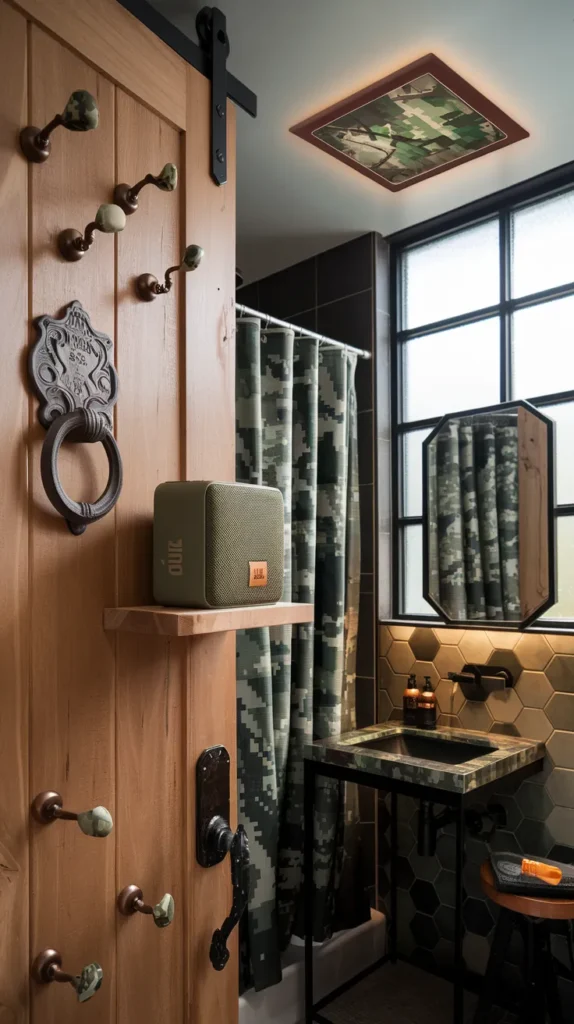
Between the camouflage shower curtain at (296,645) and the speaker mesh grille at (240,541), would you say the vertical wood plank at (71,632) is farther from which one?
the camouflage shower curtain at (296,645)

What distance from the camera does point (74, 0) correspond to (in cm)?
108

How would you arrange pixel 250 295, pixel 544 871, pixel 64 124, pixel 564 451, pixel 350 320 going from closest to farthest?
pixel 64 124
pixel 544 871
pixel 564 451
pixel 350 320
pixel 250 295

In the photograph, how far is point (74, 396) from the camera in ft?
3.48

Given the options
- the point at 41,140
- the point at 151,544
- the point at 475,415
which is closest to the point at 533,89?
the point at 475,415

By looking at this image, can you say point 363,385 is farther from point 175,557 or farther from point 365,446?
point 175,557

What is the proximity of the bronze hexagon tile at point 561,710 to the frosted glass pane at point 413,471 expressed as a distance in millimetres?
766

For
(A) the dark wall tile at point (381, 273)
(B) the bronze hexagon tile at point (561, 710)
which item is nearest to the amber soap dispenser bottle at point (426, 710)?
(B) the bronze hexagon tile at point (561, 710)

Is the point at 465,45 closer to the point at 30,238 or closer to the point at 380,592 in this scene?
the point at 30,238

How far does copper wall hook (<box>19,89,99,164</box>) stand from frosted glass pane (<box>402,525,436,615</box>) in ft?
6.03

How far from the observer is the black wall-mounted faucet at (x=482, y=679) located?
2199 millimetres

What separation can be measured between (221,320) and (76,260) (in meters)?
0.34

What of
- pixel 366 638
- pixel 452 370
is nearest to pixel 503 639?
pixel 366 638

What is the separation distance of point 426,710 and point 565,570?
1.99 feet

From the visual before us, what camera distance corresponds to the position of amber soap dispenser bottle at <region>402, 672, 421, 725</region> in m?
2.32
